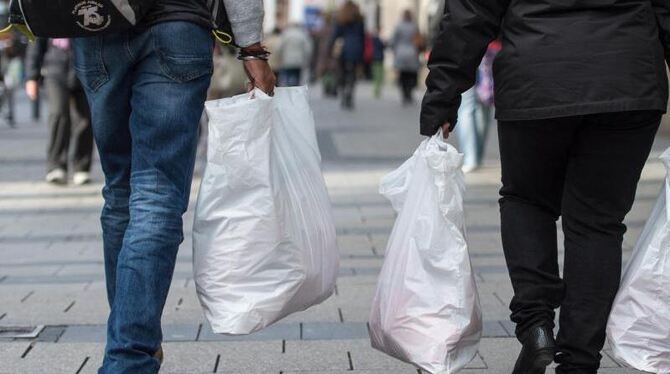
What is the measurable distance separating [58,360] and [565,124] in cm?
183

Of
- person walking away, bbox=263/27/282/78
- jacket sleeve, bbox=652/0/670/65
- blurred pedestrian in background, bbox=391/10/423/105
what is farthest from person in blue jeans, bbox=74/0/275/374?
blurred pedestrian in background, bbox=391/10/423/105

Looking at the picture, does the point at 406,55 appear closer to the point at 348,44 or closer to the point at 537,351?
the point at 348,44

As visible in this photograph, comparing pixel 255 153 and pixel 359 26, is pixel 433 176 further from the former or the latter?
pixel 359 26

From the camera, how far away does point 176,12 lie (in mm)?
3316

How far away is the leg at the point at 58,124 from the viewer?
9.47 metres

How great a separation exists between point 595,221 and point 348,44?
19.0m

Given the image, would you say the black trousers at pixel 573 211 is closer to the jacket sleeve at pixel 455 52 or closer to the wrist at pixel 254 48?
the jacket sleeve at pixel 455 52

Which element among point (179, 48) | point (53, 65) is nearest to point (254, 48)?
point (179, 48)

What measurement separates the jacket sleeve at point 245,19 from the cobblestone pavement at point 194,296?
1125 millimetres

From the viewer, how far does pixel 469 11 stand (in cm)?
344

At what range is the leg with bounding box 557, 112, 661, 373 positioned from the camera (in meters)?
3.44

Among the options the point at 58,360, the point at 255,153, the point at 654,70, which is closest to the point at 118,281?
the point at 255,153

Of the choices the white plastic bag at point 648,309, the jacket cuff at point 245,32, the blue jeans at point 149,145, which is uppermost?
the jacket cuff at point 245,32

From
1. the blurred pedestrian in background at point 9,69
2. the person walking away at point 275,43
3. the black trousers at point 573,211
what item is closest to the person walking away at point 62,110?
the blurred pedestrian in background at point 9,69
